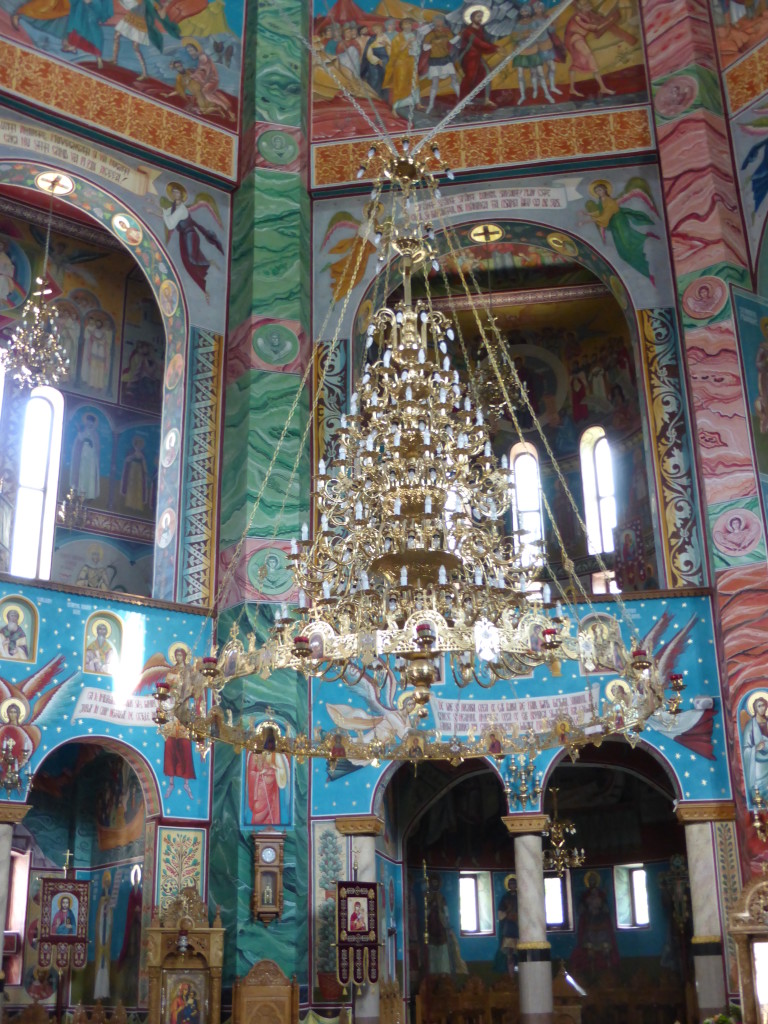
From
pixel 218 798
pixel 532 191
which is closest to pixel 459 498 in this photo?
pixel 218 798

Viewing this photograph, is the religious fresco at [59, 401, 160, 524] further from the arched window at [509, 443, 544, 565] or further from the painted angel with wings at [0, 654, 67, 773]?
the arched window at [509, 443, 544, 565]

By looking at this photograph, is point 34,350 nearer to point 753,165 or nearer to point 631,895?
point 753,165

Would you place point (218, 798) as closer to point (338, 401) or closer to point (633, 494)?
point (338, 401)

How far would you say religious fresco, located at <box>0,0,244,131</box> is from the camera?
16.5 meters

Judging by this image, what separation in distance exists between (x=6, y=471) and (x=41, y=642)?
4.46m

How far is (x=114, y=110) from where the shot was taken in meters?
16.8

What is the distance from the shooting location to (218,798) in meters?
14.2

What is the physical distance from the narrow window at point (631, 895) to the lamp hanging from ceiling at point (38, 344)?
11.2 m

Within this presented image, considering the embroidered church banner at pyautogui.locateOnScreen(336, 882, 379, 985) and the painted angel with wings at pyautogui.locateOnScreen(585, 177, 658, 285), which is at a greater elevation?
the painted angel with wings at pyautogui.locateOnScreen(585, 177, 658, 285)

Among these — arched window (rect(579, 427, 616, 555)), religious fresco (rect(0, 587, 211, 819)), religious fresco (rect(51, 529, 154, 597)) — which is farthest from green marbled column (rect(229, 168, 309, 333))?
arched window (rect(579, 427, 616, 555))

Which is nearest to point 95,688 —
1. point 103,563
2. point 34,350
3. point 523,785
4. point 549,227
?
point 103,563

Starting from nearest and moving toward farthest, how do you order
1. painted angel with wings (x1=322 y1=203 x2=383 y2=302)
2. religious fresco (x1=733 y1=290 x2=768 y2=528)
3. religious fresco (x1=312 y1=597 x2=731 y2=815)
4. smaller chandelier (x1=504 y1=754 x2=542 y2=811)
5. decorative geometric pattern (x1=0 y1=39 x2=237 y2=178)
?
religious fresco (x1=312 y1=597 x2=731 y2=815)
smaller chandelier (x1=504 y1=754 x2=542 y2=811)
religious fresco (x1=733 y1=290 x2=768 y2=528)
decorative geometric pattern (x1=0 y1=39 x2=237 y2=178)
painted angel with wings (x1=322 y1=203 x2=383 y2=302)

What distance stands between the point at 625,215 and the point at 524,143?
1.86 metres

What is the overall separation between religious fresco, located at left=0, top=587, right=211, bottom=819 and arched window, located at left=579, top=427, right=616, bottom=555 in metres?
7.11
